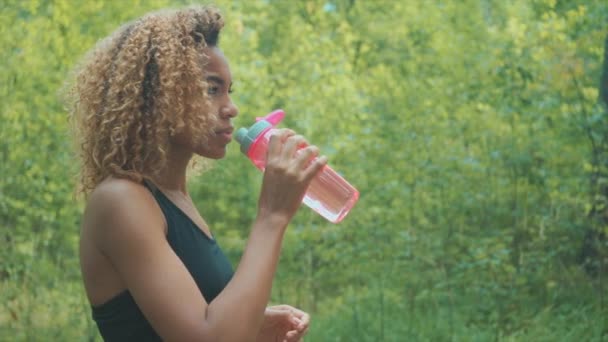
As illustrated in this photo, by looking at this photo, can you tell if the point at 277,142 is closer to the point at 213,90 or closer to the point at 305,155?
the point at 305,155

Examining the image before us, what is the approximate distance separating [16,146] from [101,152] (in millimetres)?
4467

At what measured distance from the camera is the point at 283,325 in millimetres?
1613

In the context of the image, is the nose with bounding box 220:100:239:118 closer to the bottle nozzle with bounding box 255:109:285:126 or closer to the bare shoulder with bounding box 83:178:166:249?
the bottle nozzle with bounding box 255:109:285:126

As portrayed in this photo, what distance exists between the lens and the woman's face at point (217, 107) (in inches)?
56.4

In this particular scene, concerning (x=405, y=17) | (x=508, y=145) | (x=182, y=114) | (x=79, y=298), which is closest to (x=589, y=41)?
(x=508, y=145)

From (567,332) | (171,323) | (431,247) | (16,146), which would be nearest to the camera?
(171,323)

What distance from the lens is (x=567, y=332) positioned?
5.03m

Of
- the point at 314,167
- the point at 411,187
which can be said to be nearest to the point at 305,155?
the point at 314,167

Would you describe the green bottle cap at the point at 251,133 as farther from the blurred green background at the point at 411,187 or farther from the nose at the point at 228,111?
the blurred green background at the point at 411,187

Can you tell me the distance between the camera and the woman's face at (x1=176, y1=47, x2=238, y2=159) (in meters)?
1.43

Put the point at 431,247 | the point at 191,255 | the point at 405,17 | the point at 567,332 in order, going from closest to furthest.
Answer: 1. the point at 191,255
2. the point at 567,332
3. the point at 431,247
4. the point at 405,17

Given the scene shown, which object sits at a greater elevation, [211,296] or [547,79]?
[211,296]

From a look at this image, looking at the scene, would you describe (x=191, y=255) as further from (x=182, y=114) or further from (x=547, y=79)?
(x=547, y=79)

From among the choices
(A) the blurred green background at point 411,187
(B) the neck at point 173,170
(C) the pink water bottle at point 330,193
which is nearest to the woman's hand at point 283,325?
(C) the pink water bottle at point 330,193
